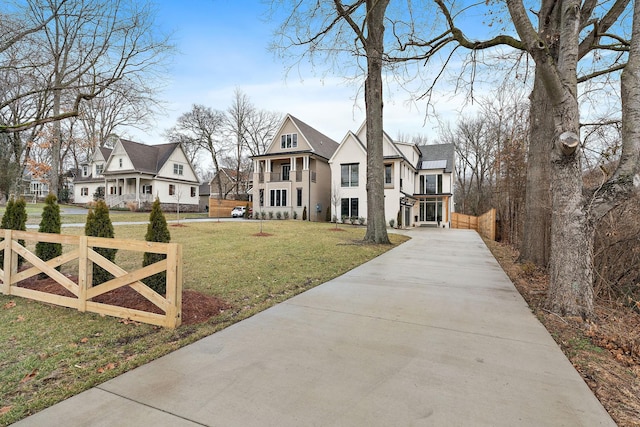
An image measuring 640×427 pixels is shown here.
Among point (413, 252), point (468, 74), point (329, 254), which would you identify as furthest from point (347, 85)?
point (413, 252)

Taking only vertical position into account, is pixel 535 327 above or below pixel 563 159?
below

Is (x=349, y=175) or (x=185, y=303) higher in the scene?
(x=349, y=175)

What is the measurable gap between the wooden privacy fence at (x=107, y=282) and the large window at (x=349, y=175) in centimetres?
2117

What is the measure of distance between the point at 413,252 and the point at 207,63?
34.4 ft

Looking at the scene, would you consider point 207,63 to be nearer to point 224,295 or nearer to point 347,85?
point 347,85

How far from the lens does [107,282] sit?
400 centimetres

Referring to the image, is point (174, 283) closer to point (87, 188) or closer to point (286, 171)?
point (286, 171)

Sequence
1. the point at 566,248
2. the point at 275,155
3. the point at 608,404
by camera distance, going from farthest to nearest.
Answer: the point at 275,155 → the point at 566,248 → the point at 608,404

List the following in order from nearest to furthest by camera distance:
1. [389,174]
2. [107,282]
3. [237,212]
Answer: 1. [107,282]
2. [389,174]
3. [237,212]

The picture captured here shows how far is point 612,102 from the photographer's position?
26.7ft

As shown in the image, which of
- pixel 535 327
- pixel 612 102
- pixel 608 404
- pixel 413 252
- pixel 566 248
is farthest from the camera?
pixel 413 252

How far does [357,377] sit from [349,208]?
879 inches

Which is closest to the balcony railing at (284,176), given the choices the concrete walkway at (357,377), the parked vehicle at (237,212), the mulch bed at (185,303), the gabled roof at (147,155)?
the parked vehicle at (237,212)

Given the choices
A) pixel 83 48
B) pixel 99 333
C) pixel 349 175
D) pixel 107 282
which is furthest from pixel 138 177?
pixel 99 333
